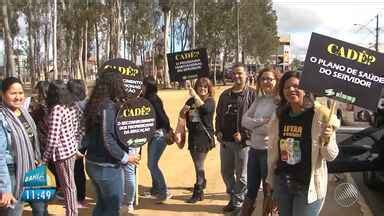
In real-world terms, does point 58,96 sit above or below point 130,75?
below

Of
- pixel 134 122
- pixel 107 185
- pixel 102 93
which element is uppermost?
pixel 102 93

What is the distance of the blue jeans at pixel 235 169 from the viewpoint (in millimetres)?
6691

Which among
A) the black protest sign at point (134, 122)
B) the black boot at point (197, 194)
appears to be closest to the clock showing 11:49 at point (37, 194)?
the black protest sign at point (134, 122)

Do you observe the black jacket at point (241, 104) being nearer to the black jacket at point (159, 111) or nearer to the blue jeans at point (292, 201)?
the black jacket at point (159, 111)

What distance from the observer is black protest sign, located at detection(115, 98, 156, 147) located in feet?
16.0

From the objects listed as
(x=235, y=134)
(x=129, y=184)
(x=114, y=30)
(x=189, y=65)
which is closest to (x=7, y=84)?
(x=129, y=184)

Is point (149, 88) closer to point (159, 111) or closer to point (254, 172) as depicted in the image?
point (159, 111)

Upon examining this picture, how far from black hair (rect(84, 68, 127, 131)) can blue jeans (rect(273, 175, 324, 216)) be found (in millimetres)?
1470

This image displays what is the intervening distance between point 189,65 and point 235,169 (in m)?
2.28

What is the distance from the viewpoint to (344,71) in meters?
4.18

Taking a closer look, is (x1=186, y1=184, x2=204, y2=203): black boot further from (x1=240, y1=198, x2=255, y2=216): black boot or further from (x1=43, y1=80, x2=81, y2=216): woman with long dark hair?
(x1=43, y1=80, x2=81, y2=216): woman with long dark hair

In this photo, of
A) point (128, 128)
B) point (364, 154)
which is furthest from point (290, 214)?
point (364, 154)

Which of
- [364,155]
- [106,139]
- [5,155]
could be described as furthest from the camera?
[364,155]

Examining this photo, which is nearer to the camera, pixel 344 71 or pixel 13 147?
pixel 344 71
